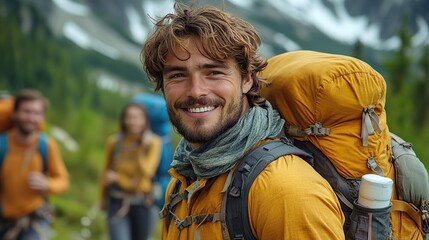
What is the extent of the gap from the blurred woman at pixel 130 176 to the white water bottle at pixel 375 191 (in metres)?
3.91

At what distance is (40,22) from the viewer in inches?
425

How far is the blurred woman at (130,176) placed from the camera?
211 inches

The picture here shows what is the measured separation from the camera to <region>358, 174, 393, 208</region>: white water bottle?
1569mm

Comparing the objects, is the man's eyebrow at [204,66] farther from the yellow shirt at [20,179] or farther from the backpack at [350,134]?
the yellow shirt at [20,179]

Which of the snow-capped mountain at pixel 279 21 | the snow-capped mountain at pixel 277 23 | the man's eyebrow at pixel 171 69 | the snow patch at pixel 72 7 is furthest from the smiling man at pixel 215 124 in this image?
the snow patch at pixel 72 7

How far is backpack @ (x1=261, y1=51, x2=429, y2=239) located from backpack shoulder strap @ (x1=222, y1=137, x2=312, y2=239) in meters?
0.12

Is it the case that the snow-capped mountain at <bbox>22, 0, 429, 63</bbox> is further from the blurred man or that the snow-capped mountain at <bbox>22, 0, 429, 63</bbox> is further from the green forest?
the blurred man

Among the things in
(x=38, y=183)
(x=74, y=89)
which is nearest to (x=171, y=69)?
(x=38, y=183)

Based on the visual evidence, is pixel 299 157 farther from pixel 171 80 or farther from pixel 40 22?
pixel 40 22

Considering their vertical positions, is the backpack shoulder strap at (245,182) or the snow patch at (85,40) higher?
the snow patch at (85,40)

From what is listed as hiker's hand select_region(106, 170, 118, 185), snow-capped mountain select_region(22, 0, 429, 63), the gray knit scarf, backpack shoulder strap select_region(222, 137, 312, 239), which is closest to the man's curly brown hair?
the gray knit scarf

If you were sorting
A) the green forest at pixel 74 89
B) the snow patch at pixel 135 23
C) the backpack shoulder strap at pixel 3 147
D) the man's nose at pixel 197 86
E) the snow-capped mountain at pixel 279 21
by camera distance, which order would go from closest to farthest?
the man's nose at pixel 197 86, the backpack shoulder strap at pixel 3 147, the green forest at pixel 74 89, the snow-capped mountain at pixel 279 21, the snow patch at pixel 135 23

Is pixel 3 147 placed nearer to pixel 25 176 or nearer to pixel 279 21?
pixel 25 176

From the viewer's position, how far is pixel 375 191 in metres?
1.57
